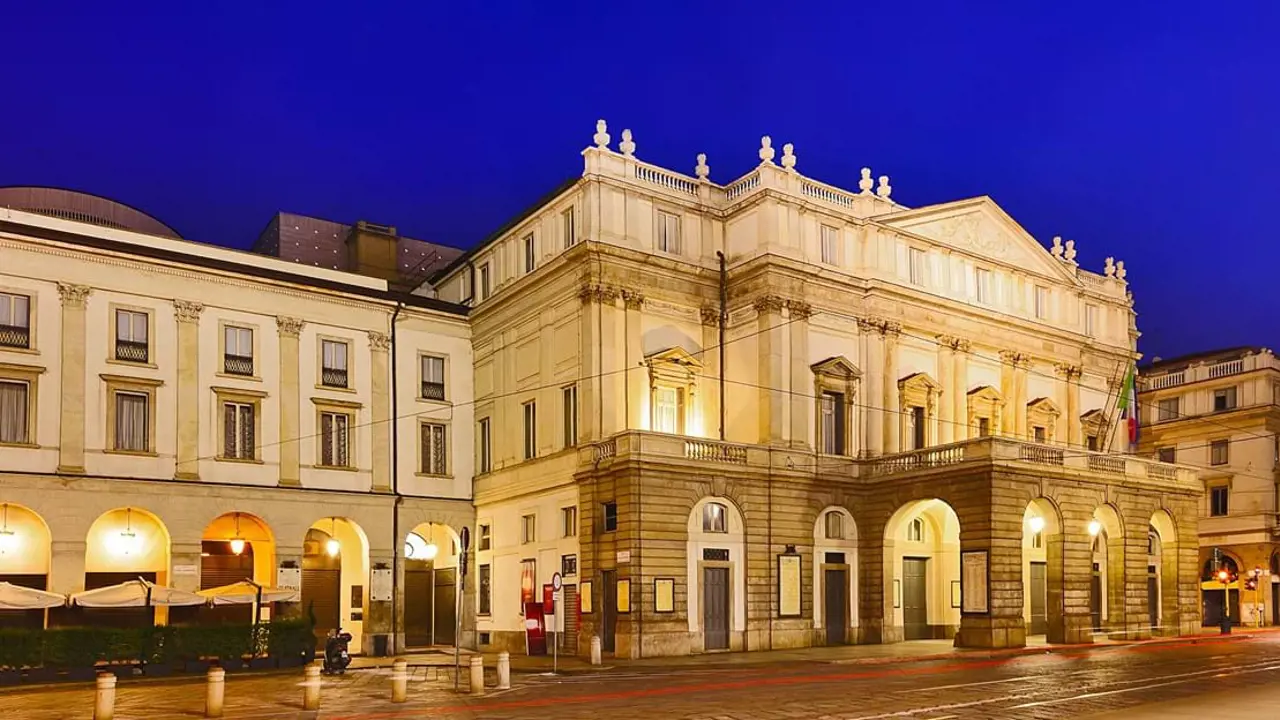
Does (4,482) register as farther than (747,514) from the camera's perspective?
No

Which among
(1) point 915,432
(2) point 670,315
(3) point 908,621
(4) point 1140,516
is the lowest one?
(3) point 908,621

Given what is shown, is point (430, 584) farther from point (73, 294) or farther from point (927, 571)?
point (927, 571)

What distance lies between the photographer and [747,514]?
43.1 m

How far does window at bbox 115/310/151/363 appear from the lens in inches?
1678

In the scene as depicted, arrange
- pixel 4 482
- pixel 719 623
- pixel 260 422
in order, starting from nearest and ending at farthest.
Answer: pixel 4 482 → pixel 719 623 → pixel 260 422

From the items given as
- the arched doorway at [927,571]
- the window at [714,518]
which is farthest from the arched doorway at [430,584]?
the arched doorway at [927,571]

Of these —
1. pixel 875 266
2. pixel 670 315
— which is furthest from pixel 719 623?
pixel 875 266

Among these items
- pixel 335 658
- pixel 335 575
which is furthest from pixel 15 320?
pixel 335 658

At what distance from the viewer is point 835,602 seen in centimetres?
4588

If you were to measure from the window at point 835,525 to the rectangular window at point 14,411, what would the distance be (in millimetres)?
26629

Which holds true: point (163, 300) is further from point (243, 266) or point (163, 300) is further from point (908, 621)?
point (908, 621)

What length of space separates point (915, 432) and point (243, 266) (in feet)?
83.9

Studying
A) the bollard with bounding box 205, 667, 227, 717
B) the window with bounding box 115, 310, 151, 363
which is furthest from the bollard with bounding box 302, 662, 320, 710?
the window with bounding box 115, 310, 151, 363

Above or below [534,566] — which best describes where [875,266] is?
above
